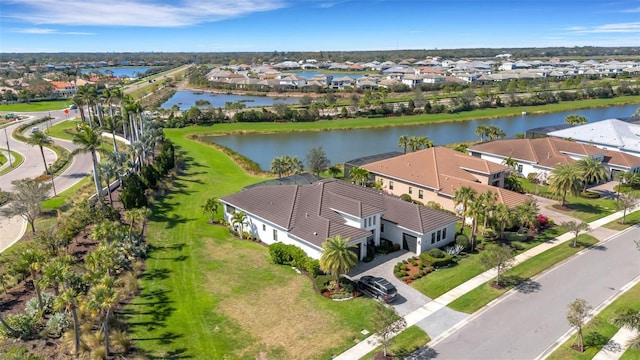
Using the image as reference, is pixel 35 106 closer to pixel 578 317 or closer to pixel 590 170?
pixel 590 170

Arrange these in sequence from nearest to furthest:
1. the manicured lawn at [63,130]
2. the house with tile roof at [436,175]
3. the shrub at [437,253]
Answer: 1. the shrub at [437,253]
2. the house with tile roof at [436,175]
3. the manicured lawn at [63,130]

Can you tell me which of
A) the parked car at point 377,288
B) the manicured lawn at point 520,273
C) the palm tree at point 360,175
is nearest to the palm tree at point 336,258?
the parked car at point 377,288

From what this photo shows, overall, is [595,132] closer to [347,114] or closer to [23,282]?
[347,114]

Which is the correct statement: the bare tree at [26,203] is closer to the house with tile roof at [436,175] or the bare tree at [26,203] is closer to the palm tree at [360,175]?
the palm tree at [360,175]

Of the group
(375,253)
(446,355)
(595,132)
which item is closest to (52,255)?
(375,253)

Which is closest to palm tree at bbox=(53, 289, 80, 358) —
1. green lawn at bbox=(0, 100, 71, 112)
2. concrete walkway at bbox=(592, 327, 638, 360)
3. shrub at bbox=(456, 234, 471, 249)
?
concrete walkway at bbox=(592, 327, 638, 360)
